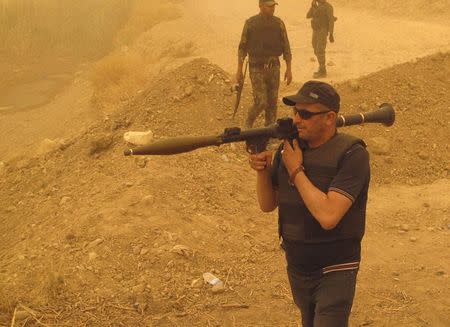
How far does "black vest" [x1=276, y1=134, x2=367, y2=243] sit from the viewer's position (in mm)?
2662

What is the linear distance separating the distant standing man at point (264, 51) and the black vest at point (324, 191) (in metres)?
4.12

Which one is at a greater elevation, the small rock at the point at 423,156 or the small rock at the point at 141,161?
the small rock at the point at 141,161

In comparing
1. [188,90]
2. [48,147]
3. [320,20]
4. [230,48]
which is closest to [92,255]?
[188,90]

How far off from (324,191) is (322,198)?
12cm

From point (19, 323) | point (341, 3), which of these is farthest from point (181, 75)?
point (341, 3)

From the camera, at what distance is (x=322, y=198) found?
2.55 metres

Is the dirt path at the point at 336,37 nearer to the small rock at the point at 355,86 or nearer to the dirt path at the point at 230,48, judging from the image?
the dirt path at the point at 230,48

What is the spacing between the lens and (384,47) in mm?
14266

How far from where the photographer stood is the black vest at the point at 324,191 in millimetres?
2662

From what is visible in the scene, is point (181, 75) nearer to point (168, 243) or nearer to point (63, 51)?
point (168, 243)

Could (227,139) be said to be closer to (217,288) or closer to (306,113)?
(306,113)

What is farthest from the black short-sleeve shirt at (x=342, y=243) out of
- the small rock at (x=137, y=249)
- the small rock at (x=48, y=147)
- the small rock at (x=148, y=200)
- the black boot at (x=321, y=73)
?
the black boot at (x=321, y=73)

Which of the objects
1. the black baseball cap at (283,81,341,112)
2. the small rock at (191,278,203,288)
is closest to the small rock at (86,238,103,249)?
the small rock at (191,278,203,288)

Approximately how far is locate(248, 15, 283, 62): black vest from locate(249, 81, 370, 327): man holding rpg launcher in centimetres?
405
